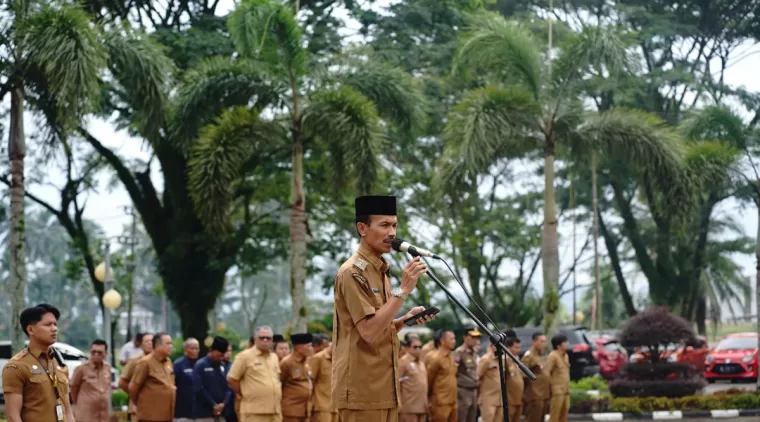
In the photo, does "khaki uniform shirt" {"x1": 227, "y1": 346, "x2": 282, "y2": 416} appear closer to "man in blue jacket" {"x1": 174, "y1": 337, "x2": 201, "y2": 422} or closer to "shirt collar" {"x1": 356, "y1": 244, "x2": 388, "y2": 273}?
"man in blue jacket" {"x1": 174, "y1": 337, "x2": 201, "y2": 422}

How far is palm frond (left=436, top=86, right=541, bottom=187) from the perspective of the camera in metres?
21.8

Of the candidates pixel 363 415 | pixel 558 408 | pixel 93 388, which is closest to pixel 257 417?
pixel 93 388

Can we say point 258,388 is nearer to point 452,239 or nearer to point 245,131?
point 245,131

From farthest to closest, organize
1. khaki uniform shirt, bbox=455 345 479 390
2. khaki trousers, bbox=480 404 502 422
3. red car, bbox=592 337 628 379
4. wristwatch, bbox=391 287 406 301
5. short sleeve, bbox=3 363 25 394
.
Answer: red car, bbox=592 337 628 379
khaki uniform shirt, bbox=455 345 479 390
khaki trousers, bbox=480 404 502 422
short sleeve, bbox=3 363 25 394
wristwatch, bbox=391 287 406 301

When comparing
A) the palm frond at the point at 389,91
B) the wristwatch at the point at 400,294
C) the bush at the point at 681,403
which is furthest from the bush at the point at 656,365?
the wristwatch at the point at 400,294

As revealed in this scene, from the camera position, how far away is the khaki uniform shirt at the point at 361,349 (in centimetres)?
697

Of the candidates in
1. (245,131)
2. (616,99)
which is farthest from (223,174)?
(616,99)

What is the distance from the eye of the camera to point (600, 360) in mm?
31750

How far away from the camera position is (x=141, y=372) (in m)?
14.5

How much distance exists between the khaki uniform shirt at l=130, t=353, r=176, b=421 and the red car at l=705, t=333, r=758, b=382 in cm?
2018

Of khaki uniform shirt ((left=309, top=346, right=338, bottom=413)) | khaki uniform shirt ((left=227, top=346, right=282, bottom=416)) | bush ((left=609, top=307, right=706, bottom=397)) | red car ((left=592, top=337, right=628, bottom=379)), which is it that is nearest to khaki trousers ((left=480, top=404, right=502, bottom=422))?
khaki uniform shirt ((left=309, top=346, right=338, bottom=413))

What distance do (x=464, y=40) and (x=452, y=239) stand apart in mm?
12636

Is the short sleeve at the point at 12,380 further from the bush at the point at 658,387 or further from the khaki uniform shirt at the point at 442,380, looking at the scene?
the bush at the point at 658,387

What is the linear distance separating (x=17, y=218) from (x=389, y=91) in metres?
7.26
